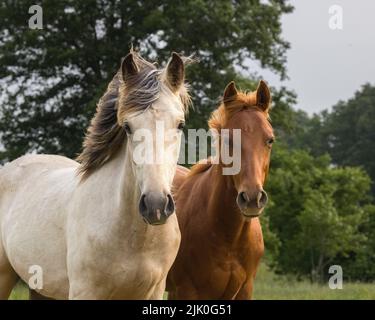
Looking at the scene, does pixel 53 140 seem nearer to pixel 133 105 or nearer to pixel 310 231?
pixel 310 231

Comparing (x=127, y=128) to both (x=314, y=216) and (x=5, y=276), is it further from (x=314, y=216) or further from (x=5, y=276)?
(x=314, y=216)

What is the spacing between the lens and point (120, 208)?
452 centimetres

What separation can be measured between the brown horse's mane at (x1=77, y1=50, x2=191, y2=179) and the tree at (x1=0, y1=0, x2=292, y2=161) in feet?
48.5

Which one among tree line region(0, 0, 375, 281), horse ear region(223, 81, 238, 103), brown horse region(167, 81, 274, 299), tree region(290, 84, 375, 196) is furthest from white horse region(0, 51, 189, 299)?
tree region(290, 84, 375, 196)

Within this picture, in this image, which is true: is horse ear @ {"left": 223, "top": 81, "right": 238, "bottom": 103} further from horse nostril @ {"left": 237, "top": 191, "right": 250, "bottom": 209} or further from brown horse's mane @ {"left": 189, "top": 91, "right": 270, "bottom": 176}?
horse nostril @ {"left": 237, "top": 191, "right": 250, "bottom": 209}

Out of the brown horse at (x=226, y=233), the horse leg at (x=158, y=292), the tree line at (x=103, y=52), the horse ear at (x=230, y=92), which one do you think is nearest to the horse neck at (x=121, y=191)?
the horse leg at (x=158, y=292)

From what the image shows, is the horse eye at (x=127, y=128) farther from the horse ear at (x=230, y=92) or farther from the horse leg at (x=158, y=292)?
the horse ear at (x=230, y=92)

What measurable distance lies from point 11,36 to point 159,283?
59.6 ft

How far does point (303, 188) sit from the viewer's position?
3036 cm

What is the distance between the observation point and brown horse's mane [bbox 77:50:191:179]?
433 centimetres

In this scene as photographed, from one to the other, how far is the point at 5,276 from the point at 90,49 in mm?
15343

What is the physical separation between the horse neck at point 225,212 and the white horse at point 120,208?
1.02 metres

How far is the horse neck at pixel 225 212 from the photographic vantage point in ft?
18.4

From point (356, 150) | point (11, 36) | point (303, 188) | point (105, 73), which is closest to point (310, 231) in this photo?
point (303, 188)
